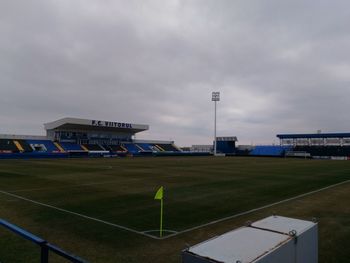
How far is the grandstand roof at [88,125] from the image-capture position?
9394 centimetres

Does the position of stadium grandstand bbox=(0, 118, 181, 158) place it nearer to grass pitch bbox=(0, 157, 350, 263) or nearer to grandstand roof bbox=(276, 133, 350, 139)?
grandstand roof bbox=(276, 133, 350, 139)

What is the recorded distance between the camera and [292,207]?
15.8 meters

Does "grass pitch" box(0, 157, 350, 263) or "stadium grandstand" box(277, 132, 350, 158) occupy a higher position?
"stadium grandstand" box(277, 132, 350, 158)

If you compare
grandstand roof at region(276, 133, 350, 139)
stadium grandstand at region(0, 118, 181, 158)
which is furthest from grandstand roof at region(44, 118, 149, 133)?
grandstand roof at region(276, 133, 350, 139)

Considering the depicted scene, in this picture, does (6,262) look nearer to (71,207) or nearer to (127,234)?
(127,234)

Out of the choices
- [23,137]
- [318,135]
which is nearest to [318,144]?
[318,135]

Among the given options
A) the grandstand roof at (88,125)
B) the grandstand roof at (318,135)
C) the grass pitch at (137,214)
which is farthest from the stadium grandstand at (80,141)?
the grass pitch at (137,214)

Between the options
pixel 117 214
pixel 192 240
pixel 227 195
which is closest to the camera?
pixel 192 240

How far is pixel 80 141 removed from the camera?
102 metres

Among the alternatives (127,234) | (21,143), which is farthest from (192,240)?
(21,143)

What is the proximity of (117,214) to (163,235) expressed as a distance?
381 centimetres

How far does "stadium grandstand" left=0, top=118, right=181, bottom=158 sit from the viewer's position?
84.6 metres

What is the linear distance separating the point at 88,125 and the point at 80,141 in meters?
7.57

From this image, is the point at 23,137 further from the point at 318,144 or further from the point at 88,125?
the point at 318,144
